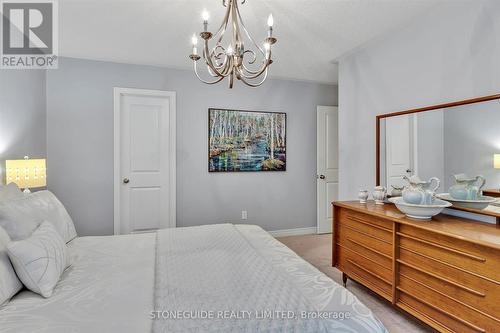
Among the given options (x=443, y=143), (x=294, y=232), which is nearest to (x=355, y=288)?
(x=443, y=143)

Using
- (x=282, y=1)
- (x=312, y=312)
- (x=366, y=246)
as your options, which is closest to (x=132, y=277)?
(x=312, y=312)

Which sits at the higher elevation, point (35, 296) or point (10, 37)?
point (10, 37)

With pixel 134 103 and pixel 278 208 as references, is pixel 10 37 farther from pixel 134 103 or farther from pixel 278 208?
pixel 278 208

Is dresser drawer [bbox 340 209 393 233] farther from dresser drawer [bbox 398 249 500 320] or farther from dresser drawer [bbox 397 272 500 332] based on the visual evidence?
dresser drawer [bbox 397 272 500 332]

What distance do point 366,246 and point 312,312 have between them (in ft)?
4.57

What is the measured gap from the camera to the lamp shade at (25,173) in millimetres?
2131

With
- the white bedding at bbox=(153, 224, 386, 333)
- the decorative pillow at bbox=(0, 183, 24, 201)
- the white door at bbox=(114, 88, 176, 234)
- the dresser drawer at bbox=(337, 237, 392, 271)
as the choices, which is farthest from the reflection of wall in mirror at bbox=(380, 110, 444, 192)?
the decorative pillow at bbox=(0, 183, 24, 201)

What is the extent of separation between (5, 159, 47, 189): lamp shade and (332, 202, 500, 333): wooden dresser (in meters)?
2.77

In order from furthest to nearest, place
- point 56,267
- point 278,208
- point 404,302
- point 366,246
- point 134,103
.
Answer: point 278,208 → point 134,103 → point 366,246 → point 404,302 → point 56,267

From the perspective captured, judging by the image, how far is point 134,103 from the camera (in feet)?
11.2

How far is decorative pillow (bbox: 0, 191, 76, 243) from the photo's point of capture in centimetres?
139

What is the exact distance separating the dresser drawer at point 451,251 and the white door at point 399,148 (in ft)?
2.49

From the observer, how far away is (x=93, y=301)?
Result: 1171mm

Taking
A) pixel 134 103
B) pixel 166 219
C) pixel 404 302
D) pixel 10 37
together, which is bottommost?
pixel 404 302
